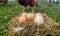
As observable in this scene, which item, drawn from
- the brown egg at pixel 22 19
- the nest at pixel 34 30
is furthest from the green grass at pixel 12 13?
the nest at pixel 34 30

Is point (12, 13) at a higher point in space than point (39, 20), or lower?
lower

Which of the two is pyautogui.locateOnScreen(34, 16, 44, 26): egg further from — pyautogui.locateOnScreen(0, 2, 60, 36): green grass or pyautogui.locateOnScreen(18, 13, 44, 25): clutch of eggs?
pyautogui.locateOnScreen(0, 2, 60, 36): green grass

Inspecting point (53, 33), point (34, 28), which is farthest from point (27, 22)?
point (53, 33)

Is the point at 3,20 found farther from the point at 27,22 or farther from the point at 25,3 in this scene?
the point at 27,22

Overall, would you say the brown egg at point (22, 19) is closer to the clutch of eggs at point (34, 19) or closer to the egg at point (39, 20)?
the clutch of eggs at point (34, 19)

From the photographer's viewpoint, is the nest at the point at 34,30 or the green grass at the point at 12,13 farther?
the green grass at the point at 12,13

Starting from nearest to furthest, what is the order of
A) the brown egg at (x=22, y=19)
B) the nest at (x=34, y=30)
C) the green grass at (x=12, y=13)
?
the nest at (x=34, y=30), the brown egg at (x=22, y=19), the green grass at (x=12, y=13)

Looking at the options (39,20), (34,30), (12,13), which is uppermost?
(39,20)

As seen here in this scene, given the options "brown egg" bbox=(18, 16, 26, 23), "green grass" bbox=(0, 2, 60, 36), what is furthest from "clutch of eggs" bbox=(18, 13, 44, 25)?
"green grass" bbox=(0, 2, 60, 36)

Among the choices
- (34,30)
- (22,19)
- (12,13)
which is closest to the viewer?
(34,30)

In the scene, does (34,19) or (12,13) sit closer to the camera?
(34,19)

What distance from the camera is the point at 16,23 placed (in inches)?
153

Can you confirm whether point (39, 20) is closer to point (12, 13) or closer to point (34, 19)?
point (34, 19)

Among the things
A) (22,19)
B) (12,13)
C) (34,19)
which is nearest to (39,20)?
(34,19)
